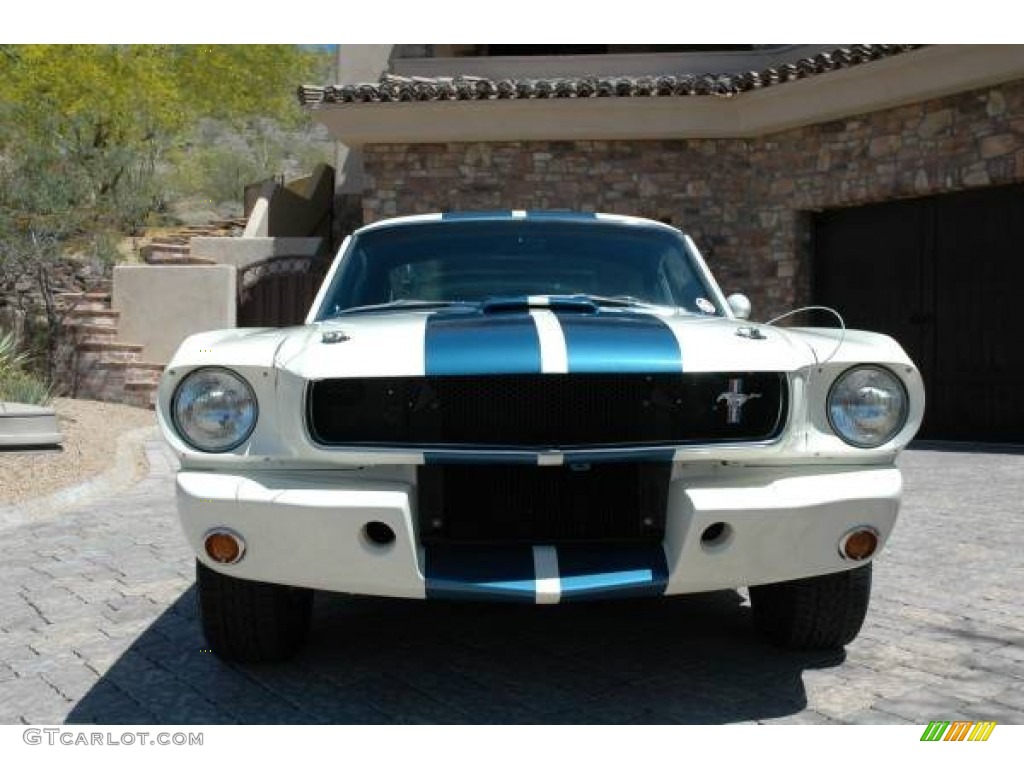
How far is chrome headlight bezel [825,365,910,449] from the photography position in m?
2.69

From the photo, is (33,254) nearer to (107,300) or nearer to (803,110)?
(107,300)

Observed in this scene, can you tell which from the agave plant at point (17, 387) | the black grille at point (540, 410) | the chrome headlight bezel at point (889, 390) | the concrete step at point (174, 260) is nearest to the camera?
the black grille at point (540, 410)

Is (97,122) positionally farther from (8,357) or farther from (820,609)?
(820,609)

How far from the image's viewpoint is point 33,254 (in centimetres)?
1217

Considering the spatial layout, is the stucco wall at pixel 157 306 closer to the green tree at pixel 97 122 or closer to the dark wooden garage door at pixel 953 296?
the green tree at pixel 97 122

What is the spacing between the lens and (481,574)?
249cm

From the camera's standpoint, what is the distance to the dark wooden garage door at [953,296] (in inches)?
372

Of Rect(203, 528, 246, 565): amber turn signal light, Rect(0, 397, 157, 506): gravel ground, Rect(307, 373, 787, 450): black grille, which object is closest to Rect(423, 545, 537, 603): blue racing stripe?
Rect(307, 373, 787, 450): black grille

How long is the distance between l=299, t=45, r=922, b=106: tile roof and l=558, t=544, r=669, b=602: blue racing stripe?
9.01m

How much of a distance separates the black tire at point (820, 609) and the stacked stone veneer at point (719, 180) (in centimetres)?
795
